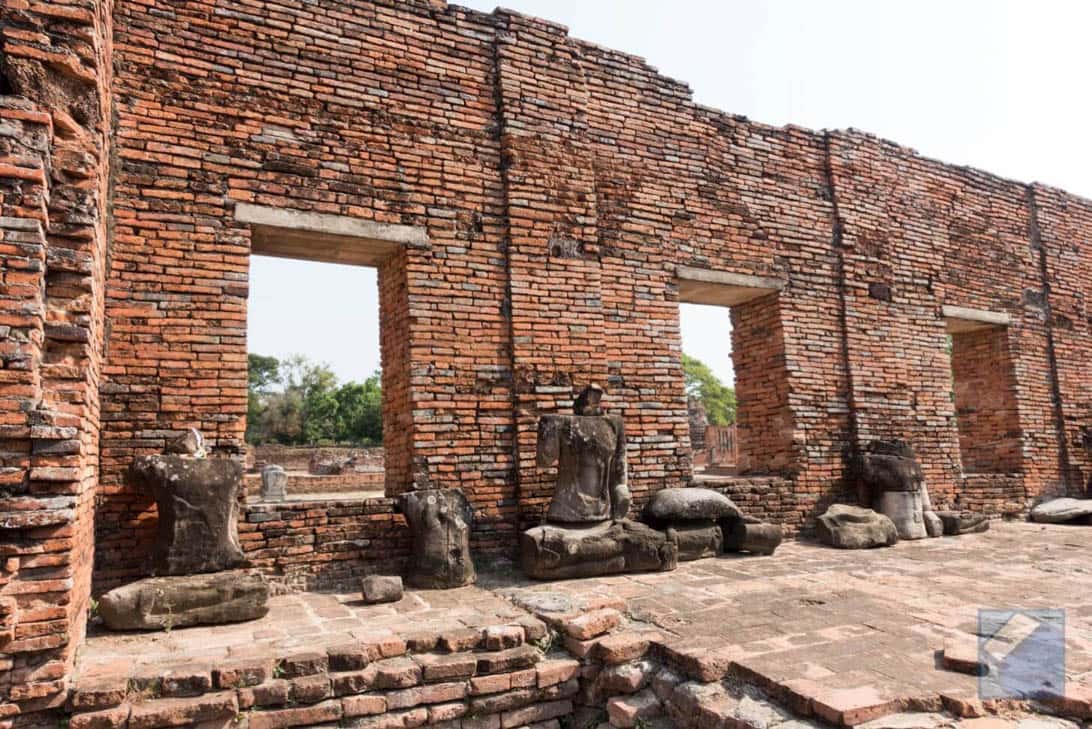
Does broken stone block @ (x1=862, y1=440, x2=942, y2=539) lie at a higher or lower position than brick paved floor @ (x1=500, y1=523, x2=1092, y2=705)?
higher

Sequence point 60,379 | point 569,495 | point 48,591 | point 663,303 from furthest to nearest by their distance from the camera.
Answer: point 663,303 → point 569,495 → point 60,379 → point 48,591

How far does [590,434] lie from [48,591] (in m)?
3.91

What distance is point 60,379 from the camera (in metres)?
3.66

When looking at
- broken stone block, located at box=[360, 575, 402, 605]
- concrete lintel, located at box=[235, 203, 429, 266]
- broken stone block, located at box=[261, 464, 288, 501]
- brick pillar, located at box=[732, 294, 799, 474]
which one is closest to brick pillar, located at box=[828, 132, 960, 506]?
brick pillar, located at box=[732, 294, 799, 474]

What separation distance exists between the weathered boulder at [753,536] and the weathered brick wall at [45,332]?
5372mm

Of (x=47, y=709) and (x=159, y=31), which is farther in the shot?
(x=159, y=31)

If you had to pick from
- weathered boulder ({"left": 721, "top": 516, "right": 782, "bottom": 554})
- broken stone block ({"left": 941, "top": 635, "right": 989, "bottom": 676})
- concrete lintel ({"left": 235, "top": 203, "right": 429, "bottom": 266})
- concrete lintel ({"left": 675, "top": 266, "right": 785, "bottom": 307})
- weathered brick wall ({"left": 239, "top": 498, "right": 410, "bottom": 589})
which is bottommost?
broken stone block ({"left": 941, "top": 635, "right": 989, "bottom": 676})

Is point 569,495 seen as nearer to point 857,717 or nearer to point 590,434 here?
point 590,434

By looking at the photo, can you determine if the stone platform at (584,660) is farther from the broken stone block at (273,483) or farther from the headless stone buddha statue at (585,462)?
the broken stone block at (273,483)

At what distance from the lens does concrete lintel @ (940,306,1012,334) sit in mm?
9672

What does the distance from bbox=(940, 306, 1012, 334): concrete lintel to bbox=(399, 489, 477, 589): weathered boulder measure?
759 centimetres

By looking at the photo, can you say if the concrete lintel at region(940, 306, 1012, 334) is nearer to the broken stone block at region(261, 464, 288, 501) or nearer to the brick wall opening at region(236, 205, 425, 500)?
the brick wall opening at region(236, 205, 425, 500)

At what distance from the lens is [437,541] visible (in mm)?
5465

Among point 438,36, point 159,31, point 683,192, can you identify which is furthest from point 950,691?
point 159,31
